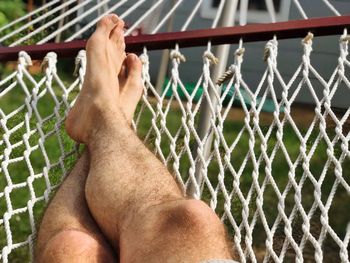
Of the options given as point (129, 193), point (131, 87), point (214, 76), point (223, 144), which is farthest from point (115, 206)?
point (214, 76)

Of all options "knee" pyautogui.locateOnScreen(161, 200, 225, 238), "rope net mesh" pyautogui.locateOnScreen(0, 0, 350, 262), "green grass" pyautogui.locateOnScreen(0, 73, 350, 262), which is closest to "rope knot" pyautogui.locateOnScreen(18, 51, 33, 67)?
"rope net mesh" pyautogui.locateOnScreen(0, 0, 350, 262)

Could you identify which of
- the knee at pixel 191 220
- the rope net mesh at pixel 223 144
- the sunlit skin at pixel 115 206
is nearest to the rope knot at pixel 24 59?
the rope net mesh at pixel 223 144

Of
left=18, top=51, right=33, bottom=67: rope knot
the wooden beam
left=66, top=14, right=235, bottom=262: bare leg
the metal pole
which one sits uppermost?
the wooden beam

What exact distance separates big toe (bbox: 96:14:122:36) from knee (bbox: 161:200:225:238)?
26.4 inches

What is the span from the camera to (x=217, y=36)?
1561mm

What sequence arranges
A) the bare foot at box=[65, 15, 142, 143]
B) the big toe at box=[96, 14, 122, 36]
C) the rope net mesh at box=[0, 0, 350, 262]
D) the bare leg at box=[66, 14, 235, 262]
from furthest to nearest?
1. the big toe at box=[96, 14, 122, 36]
2. the bare foot at box=[65, 15, 142, 143]
3. the rope net mesh at box=[0, 0, 350, 262]
4. the bare leg at box=[66, 14, 235, 262]

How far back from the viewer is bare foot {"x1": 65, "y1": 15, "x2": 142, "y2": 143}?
129cm

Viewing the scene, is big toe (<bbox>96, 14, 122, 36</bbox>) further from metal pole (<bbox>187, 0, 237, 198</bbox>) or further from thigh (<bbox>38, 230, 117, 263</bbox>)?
thigh (<bbox>38, 230, 117, 263</bbox>)

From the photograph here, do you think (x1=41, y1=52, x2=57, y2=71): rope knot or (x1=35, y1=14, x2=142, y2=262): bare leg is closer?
(x1=35, y1=14, x2=142, y2=262): bare leg

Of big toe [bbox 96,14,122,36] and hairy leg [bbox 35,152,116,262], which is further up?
big toe [bbox 96,14,122,36]

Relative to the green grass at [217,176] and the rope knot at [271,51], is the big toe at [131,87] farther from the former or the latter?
the rope knot at [271,51]

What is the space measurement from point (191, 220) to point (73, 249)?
186 millimetres

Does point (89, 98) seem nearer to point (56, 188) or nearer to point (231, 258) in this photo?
point (56, 188)

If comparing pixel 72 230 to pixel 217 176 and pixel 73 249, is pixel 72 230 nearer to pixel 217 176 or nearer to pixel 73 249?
pixel 73 249
